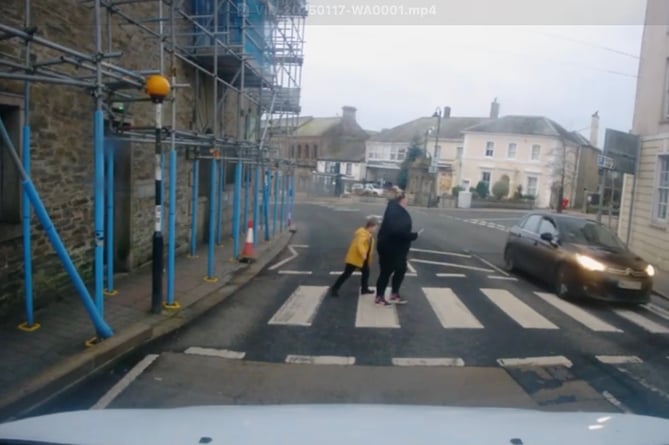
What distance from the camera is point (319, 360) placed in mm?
6152

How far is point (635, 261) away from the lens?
1002cm

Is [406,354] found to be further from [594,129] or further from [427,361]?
[594,129]

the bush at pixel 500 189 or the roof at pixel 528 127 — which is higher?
the roof at pixel 528 127

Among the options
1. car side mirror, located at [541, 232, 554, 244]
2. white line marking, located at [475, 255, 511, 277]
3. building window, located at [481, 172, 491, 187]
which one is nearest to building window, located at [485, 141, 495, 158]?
building window, located at [481, 172, 491, 187]

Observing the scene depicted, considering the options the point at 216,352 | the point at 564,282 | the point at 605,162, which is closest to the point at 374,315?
the point at 216,352

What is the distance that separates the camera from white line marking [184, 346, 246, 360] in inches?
246

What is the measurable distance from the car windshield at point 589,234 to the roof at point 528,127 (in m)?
44.3

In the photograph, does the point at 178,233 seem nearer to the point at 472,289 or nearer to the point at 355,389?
the point at 472,289

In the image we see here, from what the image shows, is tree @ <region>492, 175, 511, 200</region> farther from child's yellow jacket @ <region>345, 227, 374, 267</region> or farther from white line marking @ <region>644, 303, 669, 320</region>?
child's yellow jacket @ <region>345, 227, 374, 267</region>

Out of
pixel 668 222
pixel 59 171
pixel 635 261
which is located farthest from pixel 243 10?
pixel 668 222

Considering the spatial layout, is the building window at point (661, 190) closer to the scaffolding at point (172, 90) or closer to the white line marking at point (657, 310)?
the white line marking at point (657, 310)

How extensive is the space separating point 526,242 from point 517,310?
3.67m

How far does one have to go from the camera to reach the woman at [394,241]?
8695 millimetres

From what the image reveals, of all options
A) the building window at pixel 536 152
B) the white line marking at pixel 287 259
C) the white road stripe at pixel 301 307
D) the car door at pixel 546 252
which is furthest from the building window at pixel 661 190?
the building window at pixel 536 152
